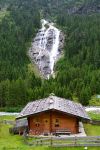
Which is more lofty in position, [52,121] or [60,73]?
[60,73]

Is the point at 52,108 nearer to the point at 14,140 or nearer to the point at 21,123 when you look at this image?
the point at 14,140

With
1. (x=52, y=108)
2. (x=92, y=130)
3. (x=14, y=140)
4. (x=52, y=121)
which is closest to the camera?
(x=14, y=140)

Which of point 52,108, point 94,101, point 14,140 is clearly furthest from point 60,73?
point 14,140

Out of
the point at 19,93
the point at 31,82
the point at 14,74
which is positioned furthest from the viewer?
the point at 14,74

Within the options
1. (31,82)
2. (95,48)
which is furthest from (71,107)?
(95,48)

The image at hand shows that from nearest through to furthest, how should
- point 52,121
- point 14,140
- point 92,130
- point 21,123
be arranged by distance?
point 14,140
point 52,121
point 92,130
point 21,123

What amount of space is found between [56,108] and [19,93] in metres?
52.7

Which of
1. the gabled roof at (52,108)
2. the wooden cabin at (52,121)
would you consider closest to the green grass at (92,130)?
the wooden cabin at (52,121)

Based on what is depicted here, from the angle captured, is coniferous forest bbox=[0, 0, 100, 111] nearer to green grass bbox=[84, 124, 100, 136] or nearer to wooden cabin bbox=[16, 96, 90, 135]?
green grass bbox=[84, 124, 100, 136]

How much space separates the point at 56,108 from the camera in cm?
5228

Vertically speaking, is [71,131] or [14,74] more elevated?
[14,74]

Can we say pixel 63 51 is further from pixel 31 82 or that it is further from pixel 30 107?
pixel 30 107

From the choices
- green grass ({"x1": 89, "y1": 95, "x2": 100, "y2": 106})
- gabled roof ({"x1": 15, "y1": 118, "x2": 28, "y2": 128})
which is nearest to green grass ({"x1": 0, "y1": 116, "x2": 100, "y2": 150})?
gabled roof ({"x1": 15, "y1": 118, "x2": 28, "y2": 128})

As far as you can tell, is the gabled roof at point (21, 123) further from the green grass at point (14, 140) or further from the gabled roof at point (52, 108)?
the gabled roof at point (52, 108)
